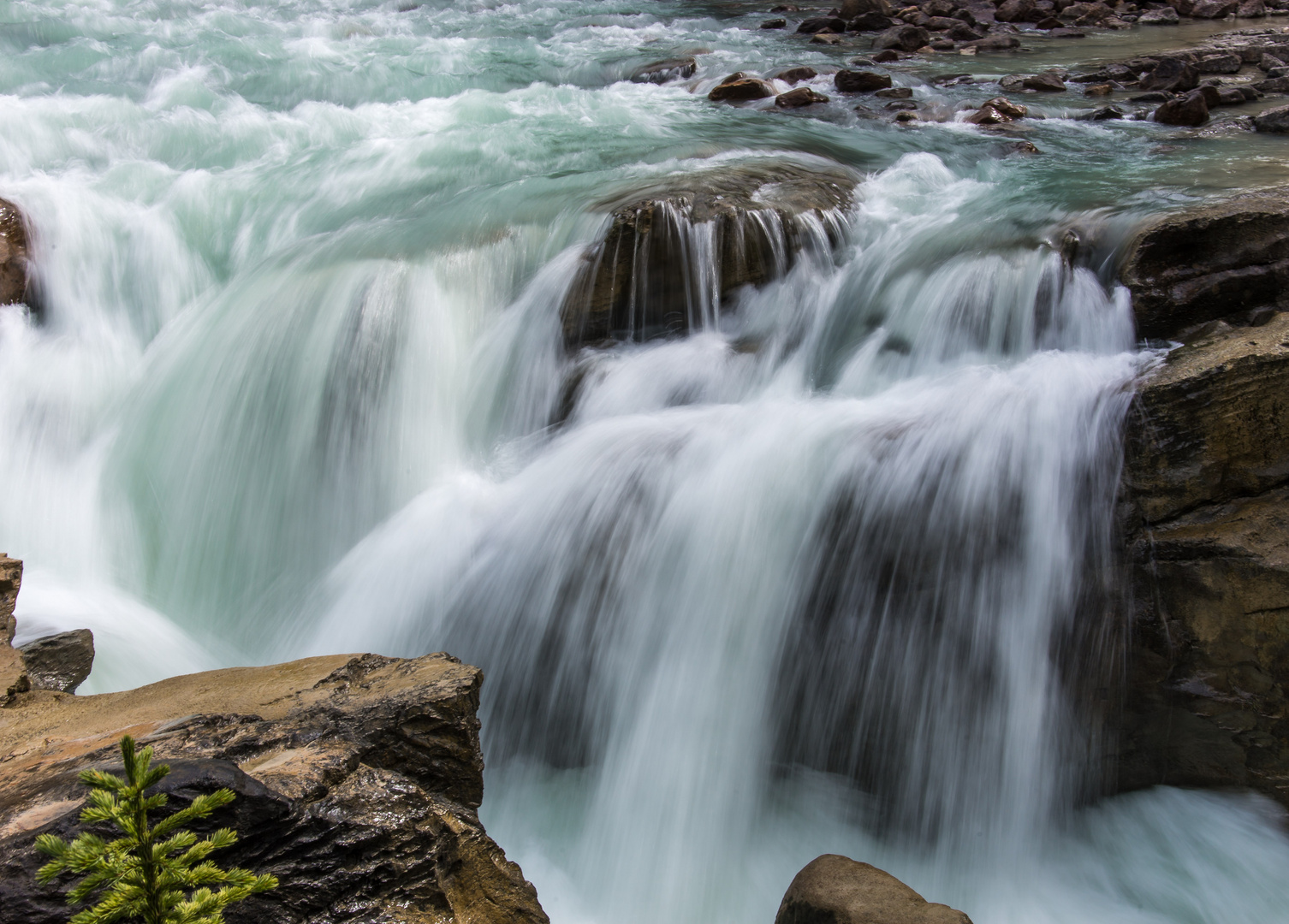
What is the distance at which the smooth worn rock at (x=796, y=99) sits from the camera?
1059cm

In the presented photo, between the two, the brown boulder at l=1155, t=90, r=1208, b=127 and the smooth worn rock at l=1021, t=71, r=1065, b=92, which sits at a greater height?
the smooth worn rock at l=1021, t=71, r=1065, b=92

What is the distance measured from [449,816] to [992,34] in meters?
16.3

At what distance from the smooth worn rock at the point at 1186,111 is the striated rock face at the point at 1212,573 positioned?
6.27m

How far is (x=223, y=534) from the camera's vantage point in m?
5.61

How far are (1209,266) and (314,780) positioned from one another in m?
5.03

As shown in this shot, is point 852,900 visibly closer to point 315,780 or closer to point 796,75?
point 315,780

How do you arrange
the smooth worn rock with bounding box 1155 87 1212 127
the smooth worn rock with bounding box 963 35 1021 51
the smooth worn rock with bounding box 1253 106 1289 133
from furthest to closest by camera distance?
the smooth worn rock with bounding box 963 35 1021 51 < the smooth worn rock with bounding box 1155 87 1212 127 < the smooth worn rock with bounding box 1253 106 1289 133

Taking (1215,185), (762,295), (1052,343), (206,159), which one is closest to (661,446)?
(762,295)

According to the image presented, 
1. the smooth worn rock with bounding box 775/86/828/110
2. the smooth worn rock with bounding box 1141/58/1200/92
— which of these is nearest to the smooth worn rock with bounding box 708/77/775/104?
the smooth worn rock with bounding box 775/86/828/110

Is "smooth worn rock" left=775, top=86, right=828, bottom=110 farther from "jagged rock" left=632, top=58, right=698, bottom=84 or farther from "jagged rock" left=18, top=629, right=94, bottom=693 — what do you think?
"jagged rock" left=18, top=629, right=94, bottom=693

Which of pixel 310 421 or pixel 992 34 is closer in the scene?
pixel 310 421

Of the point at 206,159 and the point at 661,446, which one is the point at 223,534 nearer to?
the point at 661,446

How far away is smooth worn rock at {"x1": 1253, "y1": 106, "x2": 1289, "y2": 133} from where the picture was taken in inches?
323

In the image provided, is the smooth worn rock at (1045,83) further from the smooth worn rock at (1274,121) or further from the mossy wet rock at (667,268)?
the mossy wet rock at (667,268)
